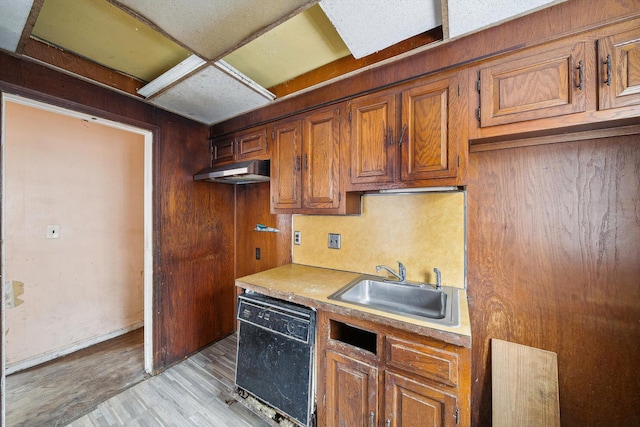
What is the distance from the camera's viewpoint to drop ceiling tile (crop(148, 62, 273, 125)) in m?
1.57

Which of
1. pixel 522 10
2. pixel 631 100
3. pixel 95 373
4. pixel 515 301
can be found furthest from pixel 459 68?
pixel 95 373

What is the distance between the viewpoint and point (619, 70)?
96cm

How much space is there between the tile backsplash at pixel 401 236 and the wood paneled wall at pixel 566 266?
0.31 feet

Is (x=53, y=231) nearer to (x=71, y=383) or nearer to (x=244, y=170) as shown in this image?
(x=71, y=383)

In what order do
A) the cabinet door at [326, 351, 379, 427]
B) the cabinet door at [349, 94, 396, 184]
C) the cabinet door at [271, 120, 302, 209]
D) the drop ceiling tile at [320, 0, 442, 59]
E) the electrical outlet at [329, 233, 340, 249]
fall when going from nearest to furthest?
1. the drop ceiling tile at [320, 0, 442, 59]
2. the cabinet door at [326, 351, 379, 427]
3. the cabinet door at [349, 94, 396, 184]
4. the cabinet door at [271, 120, 302, 209]
5. the electrical outlet at [329, 233, 340, 249]

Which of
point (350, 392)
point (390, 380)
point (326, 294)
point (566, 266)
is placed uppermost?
point (566, 266)

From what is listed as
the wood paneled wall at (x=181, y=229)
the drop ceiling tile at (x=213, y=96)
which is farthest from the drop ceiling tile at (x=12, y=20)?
the drop ceiling tile at (x=213, y=96)

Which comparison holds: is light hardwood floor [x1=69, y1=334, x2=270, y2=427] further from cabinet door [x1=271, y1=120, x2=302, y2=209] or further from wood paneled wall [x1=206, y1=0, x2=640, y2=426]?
wood paneled wall [x1=206, y1=0, x2=640, y2=426]

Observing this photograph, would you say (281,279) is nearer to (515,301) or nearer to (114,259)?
(515,301)

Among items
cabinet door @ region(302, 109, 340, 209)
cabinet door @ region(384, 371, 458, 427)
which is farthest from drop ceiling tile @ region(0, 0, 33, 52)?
cabinet door @ region(384, 371, 458, 427)

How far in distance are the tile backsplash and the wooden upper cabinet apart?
74cm

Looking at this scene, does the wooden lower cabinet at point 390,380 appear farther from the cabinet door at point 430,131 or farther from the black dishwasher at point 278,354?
the cabinet door at point 430,131

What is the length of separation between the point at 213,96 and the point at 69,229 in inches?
79.5

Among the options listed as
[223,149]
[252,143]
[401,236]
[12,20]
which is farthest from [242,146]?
[401,236]
